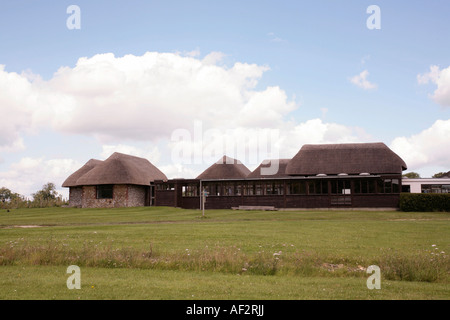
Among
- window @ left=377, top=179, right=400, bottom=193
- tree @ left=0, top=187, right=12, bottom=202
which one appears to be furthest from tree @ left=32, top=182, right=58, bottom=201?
window @ left=377, top=179, right=400, bottom=193

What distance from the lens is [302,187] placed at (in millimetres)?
40750

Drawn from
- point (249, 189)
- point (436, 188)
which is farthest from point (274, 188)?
point (436, 188)

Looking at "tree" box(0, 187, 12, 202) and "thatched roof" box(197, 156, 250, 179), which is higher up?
"thatched roof" box(197, 156, 250, 179)

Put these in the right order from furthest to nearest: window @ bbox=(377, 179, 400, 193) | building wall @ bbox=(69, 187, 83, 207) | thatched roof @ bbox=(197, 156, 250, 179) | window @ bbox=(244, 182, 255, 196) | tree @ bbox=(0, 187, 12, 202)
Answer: tree @ bbox=(0, 187, 12, 202), thatched roof @ bbox=(197, 156, 250, 179), building wall @ bbox=(69, 187, 83, 207), window @ bbox=(244, 182, 255, 196), window @ bbox=(377, 179, 400, 193)

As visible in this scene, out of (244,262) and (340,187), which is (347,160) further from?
(244,262)

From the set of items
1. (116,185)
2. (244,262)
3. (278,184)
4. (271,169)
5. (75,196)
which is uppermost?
(271,169)

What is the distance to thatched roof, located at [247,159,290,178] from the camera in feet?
178

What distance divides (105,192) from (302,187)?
24149mm

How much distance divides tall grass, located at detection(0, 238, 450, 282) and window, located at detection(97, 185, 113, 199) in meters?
36.8

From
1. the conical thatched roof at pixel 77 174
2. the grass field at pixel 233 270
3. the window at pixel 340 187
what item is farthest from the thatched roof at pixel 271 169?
the grass field at pixel 233 270

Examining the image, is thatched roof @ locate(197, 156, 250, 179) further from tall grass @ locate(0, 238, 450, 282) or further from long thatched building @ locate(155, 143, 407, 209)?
tall grass @ locate(0, 238, 450, 282)
